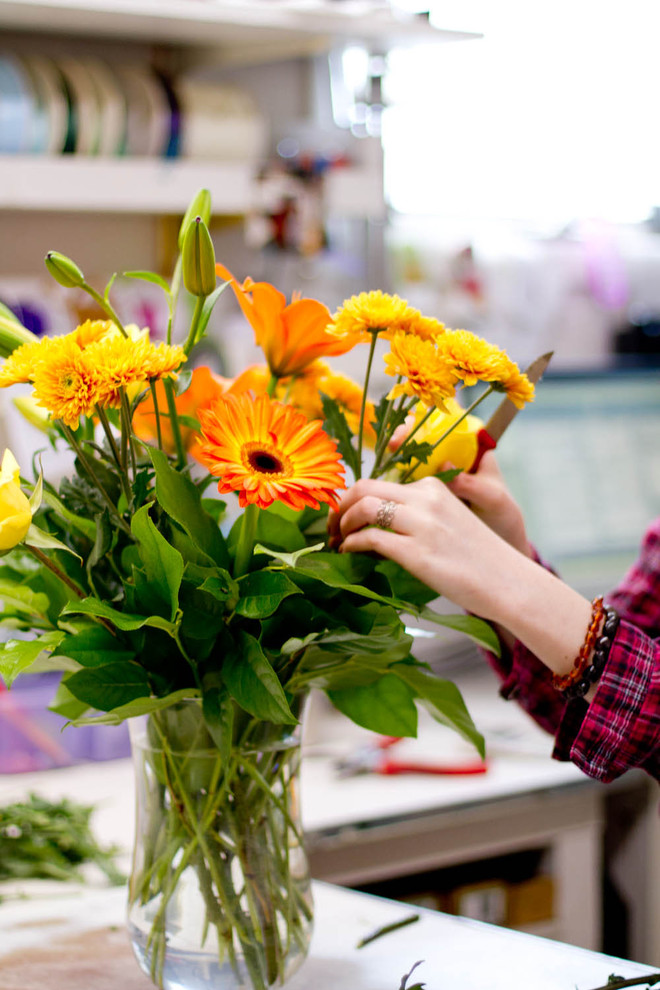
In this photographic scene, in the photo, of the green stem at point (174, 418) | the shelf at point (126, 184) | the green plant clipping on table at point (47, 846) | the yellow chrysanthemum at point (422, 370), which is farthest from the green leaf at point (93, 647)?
the shelf at point (126, 184)

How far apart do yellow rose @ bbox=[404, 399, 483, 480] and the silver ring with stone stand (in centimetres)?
4

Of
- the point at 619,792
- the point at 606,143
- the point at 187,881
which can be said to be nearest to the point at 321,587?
the point at 187,881

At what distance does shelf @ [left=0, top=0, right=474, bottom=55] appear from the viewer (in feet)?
4.56

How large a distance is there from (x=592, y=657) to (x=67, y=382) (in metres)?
0.38

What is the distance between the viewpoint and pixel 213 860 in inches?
26.0

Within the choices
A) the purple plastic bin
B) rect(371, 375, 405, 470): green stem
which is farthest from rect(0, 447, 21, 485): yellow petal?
the purple plastic bin

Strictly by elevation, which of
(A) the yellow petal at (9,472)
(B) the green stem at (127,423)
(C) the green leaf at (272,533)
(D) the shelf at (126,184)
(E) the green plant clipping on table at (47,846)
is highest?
(D) the shelf at (126,184)

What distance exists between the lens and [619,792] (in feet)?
5.00

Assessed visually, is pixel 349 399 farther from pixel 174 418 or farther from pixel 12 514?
pixel 12 514

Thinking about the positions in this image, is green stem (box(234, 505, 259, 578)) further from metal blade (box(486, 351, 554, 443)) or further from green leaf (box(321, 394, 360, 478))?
metal blade (box(486, 351, 554, 443))

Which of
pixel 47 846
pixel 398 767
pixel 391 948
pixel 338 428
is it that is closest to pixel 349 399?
pixel 338 428

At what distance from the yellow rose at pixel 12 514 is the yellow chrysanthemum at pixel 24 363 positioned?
56 millimetres

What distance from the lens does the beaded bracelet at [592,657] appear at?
741mm

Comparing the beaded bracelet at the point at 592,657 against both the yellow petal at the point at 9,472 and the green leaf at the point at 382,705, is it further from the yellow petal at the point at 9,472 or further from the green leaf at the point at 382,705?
the yellow petal at the point at 9,472
